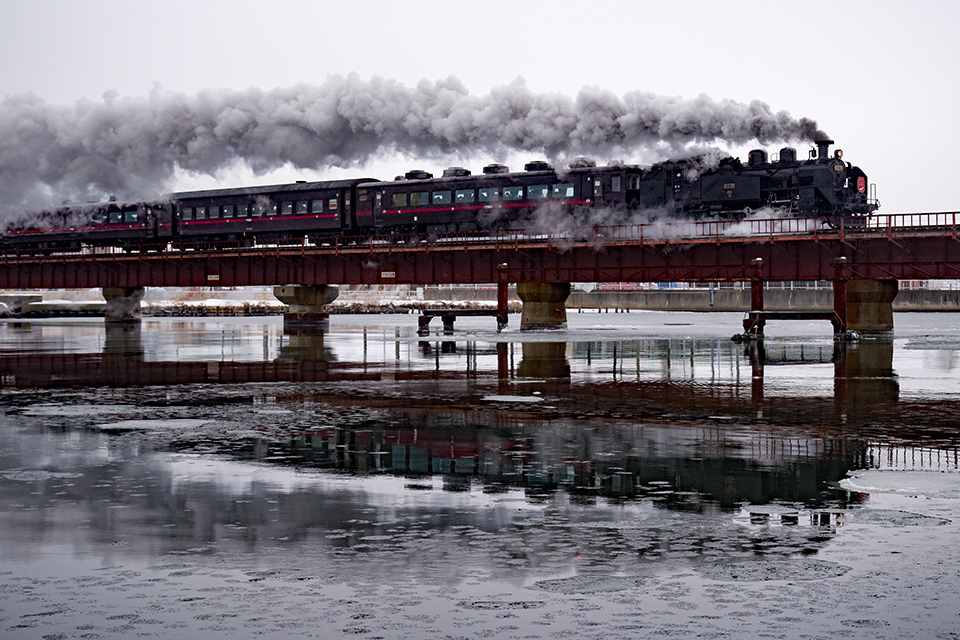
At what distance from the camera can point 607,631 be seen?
6312mm

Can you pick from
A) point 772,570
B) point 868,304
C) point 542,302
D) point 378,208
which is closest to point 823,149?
point 868,304

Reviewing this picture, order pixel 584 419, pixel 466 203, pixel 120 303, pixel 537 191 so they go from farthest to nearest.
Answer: pixel 120 303 → pixel 466 203 → pixel 537 191 → pixel 584 419

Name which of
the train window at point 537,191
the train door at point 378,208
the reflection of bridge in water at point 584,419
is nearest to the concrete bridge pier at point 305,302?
the train door at point 378,208

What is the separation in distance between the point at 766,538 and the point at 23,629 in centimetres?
591

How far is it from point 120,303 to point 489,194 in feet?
131

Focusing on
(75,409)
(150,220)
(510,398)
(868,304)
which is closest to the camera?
(75,409)

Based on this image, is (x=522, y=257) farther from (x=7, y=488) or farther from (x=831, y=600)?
(x=831, y=600)

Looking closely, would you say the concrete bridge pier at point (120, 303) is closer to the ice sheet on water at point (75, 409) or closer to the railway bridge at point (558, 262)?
the railway bridge at point (558, 262)

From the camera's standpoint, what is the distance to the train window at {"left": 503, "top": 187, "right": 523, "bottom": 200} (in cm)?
5338

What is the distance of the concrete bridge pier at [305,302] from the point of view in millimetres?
72312

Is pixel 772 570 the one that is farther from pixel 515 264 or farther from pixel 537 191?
pixel 515 264

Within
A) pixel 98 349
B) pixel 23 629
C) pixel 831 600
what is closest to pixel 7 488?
pixel 23 629

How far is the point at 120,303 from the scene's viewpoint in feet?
263

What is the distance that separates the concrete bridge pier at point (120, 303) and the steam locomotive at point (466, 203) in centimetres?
907
